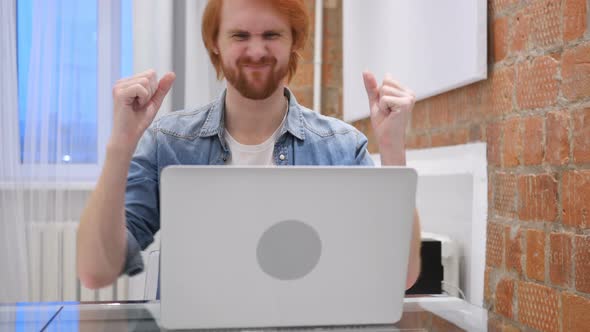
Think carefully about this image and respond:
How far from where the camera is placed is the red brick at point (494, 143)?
69.8 inches

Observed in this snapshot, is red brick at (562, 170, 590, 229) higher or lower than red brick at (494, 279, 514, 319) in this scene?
higher

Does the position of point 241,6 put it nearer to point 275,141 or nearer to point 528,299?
point 275,141

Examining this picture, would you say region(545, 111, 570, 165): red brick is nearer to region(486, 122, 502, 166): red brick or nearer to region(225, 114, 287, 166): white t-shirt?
region(486, 122, 502, 166): red brick

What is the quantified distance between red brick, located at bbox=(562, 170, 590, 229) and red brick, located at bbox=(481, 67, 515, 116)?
33 cm

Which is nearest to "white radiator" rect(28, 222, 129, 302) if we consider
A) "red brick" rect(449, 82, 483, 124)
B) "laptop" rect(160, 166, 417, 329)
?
"red brick" rect(449, 82, 483, 124)

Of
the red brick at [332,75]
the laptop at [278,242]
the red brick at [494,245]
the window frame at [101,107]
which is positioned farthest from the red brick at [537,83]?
the window frame at [101,107]

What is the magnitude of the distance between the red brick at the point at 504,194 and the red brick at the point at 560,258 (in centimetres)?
20

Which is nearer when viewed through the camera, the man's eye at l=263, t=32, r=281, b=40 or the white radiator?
the man's eye at l=263, t=32, r=281, b=40

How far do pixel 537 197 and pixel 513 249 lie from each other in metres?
0.20

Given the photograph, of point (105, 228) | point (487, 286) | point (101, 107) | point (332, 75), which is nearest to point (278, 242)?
point (105, 228)

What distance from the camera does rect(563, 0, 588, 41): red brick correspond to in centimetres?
137

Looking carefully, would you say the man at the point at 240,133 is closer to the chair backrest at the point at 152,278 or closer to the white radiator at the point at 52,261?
the chair backrest at the point at 152,278

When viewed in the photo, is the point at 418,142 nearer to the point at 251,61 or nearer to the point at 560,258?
the point at 560,258

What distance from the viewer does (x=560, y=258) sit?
4.79 ft
